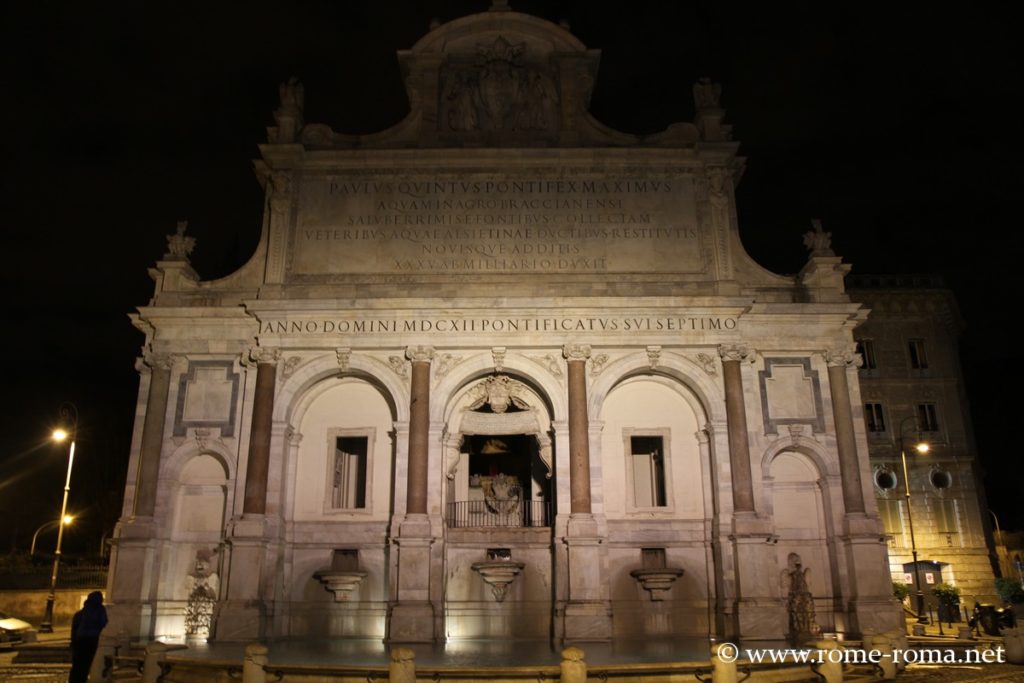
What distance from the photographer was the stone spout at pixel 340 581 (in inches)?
846

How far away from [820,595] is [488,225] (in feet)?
47.1

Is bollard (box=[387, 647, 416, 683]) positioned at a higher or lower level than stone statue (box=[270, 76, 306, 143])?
lower

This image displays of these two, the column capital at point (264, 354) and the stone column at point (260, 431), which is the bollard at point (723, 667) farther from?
the column capital at point (264, 354)

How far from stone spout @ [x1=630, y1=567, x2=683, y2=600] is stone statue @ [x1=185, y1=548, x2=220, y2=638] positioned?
11439mm

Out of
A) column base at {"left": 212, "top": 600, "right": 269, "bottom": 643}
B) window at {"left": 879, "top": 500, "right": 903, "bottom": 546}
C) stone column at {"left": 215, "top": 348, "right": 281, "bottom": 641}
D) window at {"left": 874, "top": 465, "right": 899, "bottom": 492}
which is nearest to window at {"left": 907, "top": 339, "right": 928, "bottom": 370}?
window at {"left": 874, "top": 465, "right": 899, "bottom": 492}

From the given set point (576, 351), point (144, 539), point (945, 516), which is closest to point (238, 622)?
point (144, 539)

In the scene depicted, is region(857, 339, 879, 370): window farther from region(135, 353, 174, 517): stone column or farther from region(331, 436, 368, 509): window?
region(135, 353, 174, 517): stone column

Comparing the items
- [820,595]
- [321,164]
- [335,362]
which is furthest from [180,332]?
[820,595]

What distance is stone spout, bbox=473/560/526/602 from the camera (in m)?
21.5

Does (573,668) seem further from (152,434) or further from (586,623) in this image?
(152,434)

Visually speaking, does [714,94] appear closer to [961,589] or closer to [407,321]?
[407,321]

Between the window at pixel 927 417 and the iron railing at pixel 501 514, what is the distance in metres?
26.1

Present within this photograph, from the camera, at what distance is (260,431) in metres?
22.0

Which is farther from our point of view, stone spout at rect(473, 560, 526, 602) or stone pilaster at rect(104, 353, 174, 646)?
stone spout at rect(473, 560, 526, 602)
